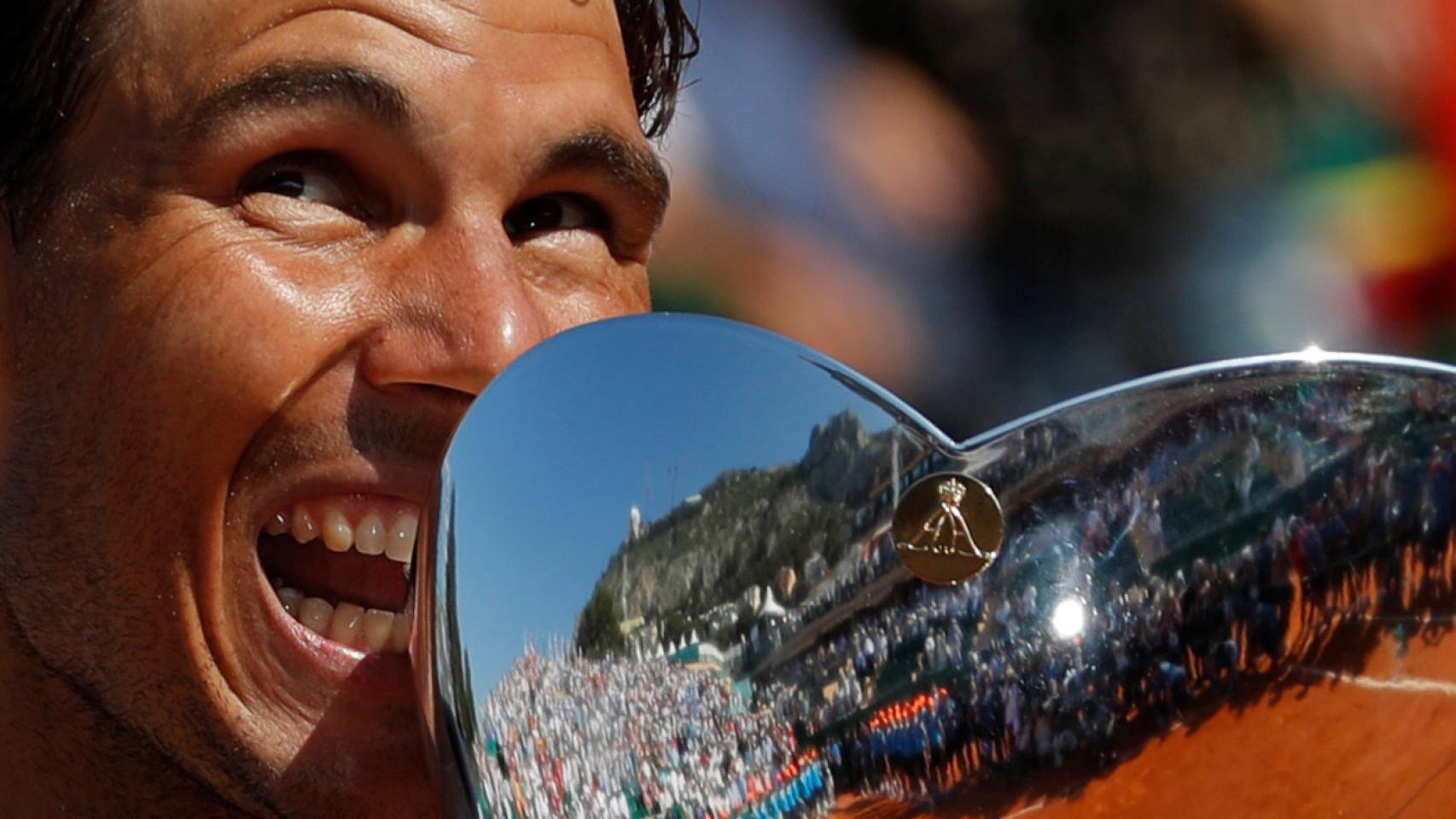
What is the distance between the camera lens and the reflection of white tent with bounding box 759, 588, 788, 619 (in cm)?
85

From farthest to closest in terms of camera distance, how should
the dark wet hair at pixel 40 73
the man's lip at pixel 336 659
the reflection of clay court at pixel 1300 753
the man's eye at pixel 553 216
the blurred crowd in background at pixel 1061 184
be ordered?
the blurred crowd in background at pixel 1061 184
the man's eye at pixel 553 216
the dark wet hair at pixel 40 73
the man's lip at pixel 336 659
the reflection of clay court at pixel 1300 753

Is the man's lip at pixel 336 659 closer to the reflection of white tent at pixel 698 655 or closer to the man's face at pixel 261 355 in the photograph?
the man's face at pixel 261 355

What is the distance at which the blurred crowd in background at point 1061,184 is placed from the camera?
265 centimetres

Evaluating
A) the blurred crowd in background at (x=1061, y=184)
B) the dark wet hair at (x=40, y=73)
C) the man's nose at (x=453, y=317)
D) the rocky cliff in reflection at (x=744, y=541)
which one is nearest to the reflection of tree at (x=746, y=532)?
the rocky cliff in reflection at (x=744, y=541)

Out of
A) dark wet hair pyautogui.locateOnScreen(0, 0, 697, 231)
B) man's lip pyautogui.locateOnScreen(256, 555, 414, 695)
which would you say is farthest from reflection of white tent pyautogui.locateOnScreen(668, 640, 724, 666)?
dark wet hair pyautogui.locateOnScreen(0, 0, 697, 231)

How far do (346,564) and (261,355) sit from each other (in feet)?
0.58

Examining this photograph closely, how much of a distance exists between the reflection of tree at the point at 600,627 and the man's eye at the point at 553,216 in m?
0.67

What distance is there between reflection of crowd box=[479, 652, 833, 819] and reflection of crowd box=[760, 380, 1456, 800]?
22mm

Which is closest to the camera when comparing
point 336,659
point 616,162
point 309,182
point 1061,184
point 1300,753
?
point 1300,753

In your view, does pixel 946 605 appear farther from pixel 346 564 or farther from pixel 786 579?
pixel 346 564

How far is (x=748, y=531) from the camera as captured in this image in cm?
86

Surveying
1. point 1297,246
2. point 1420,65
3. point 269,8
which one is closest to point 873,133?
point 1297,246

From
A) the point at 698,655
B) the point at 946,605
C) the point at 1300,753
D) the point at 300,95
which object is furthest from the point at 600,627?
the point at 300,95

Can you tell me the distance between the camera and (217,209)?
1.37 m
